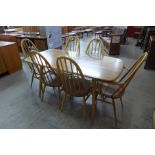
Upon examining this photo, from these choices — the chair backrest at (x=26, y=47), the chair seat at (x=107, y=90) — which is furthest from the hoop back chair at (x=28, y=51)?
the chair seat at (x=107, y=90)

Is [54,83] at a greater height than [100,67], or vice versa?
[100,67]

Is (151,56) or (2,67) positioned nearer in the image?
(2,67)

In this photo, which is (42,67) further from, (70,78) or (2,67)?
(2,67)

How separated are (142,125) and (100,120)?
54cm

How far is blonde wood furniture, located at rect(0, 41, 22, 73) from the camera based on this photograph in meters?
2.95

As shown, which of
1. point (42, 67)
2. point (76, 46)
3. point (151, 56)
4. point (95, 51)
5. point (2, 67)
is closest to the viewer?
point (42, 67)

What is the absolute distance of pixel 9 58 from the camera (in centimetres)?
308

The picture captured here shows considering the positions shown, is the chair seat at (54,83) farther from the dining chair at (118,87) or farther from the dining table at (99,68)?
the dining chair at (118,87)

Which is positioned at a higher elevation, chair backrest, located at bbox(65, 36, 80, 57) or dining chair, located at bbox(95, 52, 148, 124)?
chair backrest, located at bbox(65, 36, 80, 57)

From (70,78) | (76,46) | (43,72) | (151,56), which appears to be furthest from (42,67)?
(151,56)

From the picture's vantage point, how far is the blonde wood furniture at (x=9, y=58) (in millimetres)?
2951

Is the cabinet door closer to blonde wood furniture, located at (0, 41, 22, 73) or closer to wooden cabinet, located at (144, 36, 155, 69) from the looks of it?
blonde wood furniture, located at (0, 41, 22, 73)

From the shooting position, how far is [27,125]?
175 centimetres

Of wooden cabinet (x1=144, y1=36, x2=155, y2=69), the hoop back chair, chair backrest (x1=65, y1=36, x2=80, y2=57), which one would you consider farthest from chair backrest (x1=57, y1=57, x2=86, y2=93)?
wooden cabinet (x1=144, y1=36, x2=155, y2=69)
